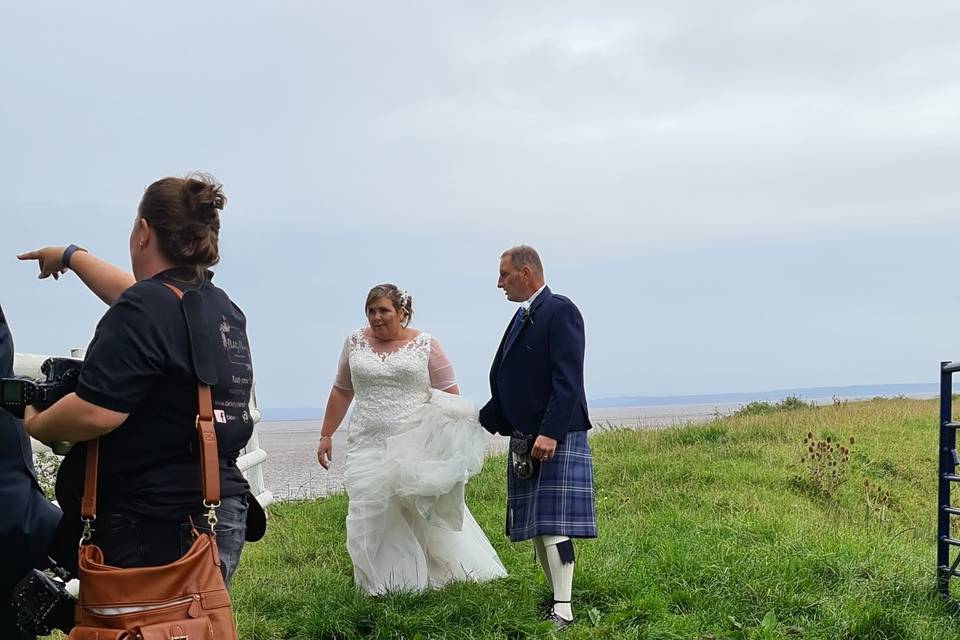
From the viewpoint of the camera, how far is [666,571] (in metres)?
6.87

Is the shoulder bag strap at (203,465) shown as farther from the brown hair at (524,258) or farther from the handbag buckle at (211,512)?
the brown hair at (524,258)

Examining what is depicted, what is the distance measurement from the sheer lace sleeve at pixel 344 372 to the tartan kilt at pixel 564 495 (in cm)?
170

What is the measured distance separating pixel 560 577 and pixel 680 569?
1.36 metres

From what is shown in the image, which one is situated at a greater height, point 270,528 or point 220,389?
point 220,389

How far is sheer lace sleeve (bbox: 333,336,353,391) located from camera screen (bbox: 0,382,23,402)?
13.3 feet

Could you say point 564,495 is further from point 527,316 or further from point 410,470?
point 527,316

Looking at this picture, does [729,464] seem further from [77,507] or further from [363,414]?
[77,507]

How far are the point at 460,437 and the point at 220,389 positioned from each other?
129 inches

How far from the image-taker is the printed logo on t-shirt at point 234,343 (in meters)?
3.15

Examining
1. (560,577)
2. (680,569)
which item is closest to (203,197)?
(560,577)

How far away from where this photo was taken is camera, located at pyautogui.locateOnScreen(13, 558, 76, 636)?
2986mm

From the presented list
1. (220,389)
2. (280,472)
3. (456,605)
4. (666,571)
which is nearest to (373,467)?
(456,605)

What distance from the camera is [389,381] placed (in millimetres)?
6664

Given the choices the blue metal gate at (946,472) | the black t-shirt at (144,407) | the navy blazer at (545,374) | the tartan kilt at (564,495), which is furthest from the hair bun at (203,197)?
the blue metal gate at (946,472)
